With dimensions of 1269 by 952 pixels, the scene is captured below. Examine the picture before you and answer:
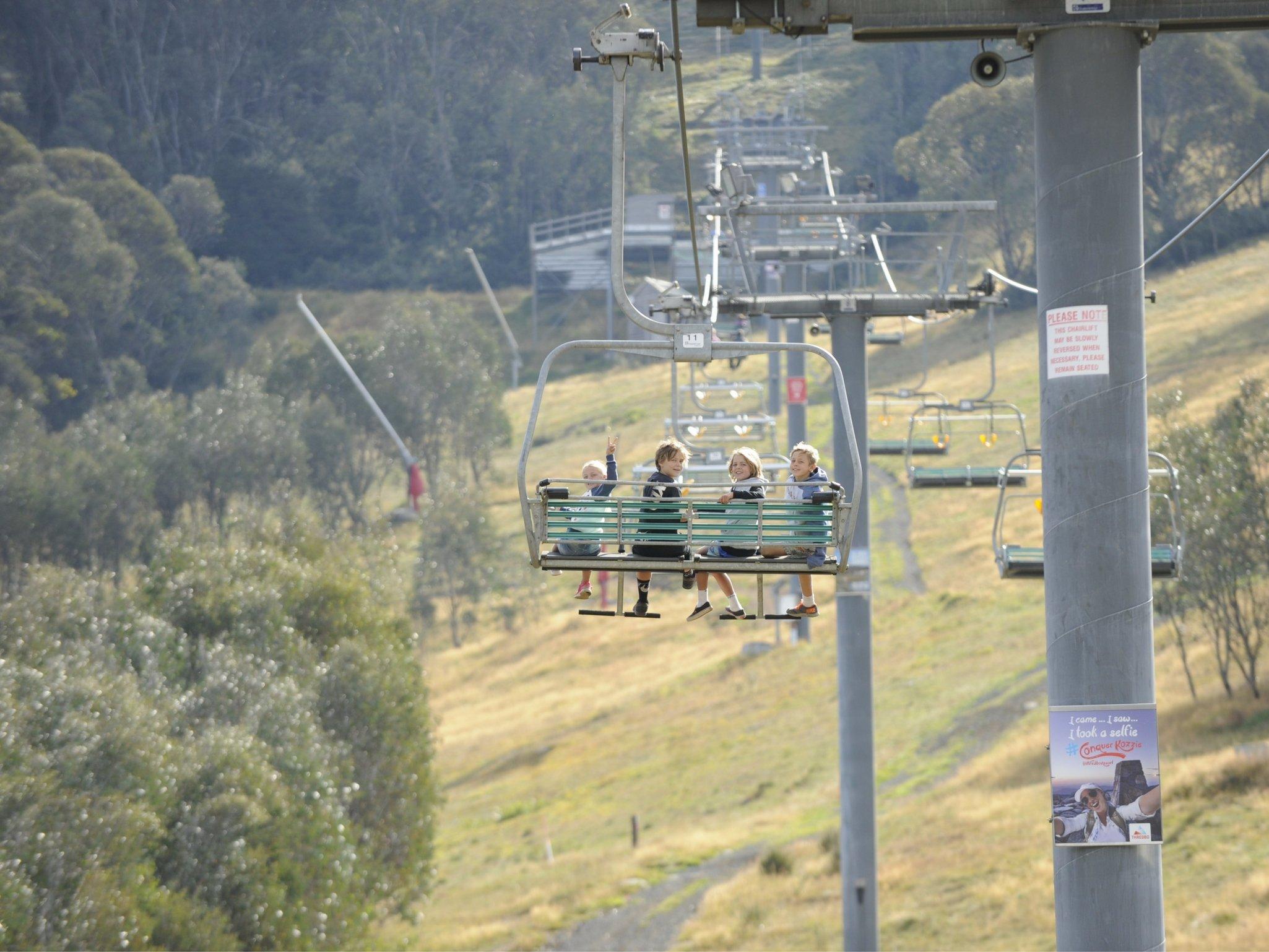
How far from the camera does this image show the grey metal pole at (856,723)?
1862cm

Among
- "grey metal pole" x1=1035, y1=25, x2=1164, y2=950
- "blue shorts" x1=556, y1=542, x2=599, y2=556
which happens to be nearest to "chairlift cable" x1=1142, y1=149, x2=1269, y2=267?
"grey metal pole" x1=1035, y1=25, x2=1164, y2=950

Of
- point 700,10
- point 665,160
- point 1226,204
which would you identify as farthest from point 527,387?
point 700,10

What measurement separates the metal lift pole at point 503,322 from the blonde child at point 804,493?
71.2 meters

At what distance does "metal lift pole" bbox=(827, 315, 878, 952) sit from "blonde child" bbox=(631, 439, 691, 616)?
800cm

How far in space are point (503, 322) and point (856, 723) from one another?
72.9m

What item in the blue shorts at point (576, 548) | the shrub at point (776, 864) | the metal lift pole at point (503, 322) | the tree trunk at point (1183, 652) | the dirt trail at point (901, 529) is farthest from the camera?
the metal lift pole at point (503, 322)

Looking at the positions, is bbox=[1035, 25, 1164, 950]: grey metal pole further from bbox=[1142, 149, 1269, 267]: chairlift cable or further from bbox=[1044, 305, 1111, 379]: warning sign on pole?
bbox=[1142, 149, 1269, 267]: chairlift cable

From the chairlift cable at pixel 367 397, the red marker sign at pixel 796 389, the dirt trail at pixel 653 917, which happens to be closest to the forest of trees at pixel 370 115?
the chairlift cable at pixel 367 397

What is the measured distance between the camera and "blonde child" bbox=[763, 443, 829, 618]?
9734 millimetres

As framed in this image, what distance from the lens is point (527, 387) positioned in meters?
88.0

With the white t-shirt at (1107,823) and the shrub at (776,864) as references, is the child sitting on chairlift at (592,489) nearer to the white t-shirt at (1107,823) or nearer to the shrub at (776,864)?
the white t-shirt at (1107,823)

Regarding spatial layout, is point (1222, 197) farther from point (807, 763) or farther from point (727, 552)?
point (807, 763)

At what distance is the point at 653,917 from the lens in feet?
96.7

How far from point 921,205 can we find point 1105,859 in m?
8.66
